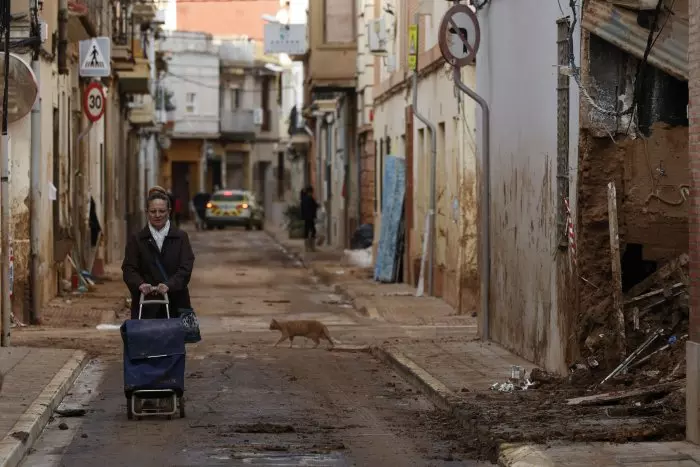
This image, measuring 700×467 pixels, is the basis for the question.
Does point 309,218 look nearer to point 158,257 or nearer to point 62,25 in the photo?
point 62,25

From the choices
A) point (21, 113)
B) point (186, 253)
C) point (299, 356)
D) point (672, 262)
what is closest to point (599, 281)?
point (672, 262)

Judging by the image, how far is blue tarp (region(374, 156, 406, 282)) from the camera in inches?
1202

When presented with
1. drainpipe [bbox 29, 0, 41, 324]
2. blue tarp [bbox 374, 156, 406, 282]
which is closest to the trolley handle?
drainpipe [bbox 29, 0, 41, 324]

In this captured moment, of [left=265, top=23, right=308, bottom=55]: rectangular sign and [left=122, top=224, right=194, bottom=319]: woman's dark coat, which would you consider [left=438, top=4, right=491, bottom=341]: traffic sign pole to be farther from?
[left=265, top=23, right=308, bottom=55]: rectangular sign

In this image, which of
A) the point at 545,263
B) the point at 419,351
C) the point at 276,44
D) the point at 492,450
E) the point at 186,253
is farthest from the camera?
the point at 276,44

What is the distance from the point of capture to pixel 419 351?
17344mm

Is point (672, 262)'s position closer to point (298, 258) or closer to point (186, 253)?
point (186, 253)

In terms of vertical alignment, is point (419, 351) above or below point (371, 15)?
below

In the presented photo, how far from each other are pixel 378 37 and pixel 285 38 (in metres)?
17.5

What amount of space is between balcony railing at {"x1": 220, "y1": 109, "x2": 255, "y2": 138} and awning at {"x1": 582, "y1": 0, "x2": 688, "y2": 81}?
80.8 metres

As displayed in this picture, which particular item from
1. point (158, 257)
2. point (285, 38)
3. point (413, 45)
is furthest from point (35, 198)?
point (285, 38)

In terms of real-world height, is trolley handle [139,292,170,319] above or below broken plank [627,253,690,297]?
below

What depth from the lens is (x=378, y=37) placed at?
3466cm

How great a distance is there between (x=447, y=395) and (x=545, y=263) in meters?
2.59
